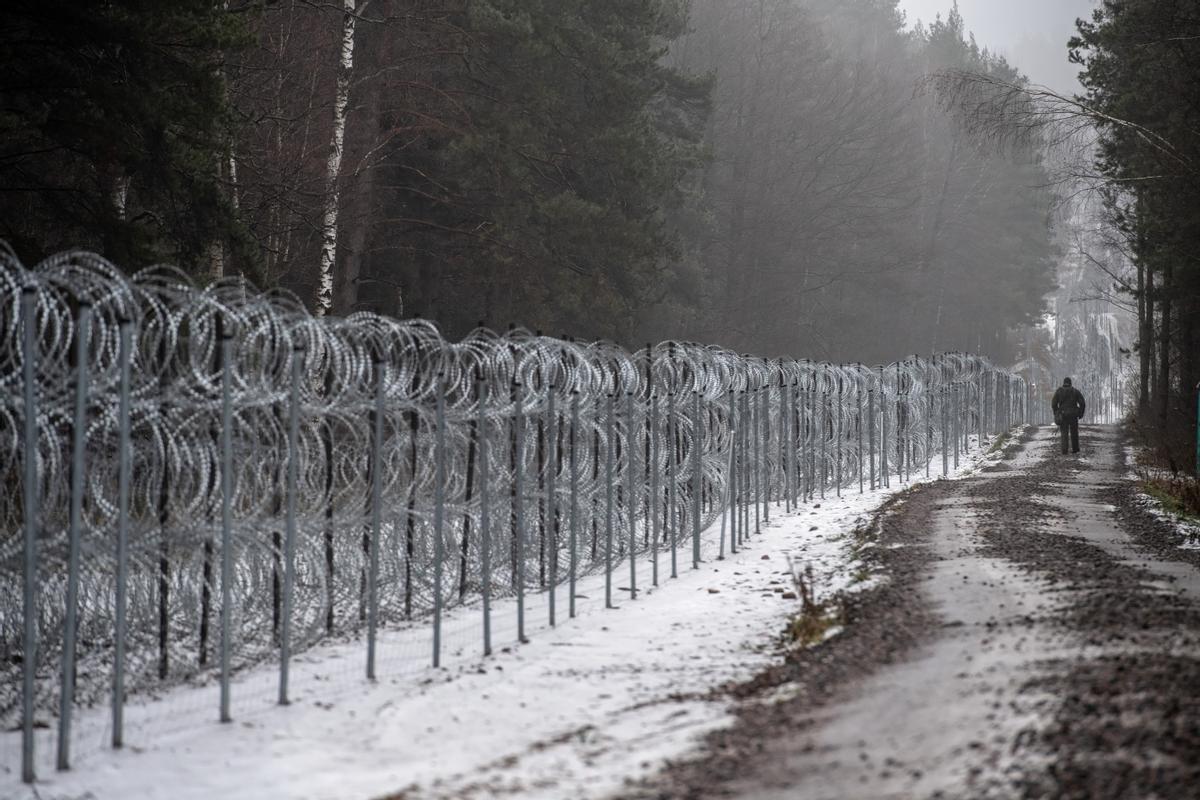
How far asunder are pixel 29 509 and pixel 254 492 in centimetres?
218

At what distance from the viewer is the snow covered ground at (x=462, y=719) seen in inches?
213

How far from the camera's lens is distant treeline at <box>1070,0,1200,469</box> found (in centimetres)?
1717

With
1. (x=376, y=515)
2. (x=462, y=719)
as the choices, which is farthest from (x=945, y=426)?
(x=462, y=719)

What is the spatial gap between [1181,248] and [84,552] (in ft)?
54.8

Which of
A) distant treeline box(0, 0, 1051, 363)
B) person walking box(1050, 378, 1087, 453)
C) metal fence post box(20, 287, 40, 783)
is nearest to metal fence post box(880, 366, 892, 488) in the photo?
distant treeline box(0, 0, 1051, 363)

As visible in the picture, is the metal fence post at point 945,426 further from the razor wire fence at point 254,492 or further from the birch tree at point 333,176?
the birch tree at point 333,176

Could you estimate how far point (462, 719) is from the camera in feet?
21.1

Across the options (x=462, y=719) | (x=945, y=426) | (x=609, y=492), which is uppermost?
(x=945, y=426)

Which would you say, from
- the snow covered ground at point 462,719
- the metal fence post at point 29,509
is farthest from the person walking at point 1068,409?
the metal fence post at point 29,509

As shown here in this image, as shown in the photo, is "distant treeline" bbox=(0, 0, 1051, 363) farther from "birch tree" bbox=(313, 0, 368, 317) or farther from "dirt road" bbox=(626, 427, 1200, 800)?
"dirt road" bbox=(626, 427, 1200, 800)

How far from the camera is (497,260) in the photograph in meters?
24.5

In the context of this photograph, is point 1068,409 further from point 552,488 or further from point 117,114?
point 117,114

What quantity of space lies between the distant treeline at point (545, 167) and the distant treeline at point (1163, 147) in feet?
1.00

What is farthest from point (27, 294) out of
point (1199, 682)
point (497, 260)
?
point (497, 260)
